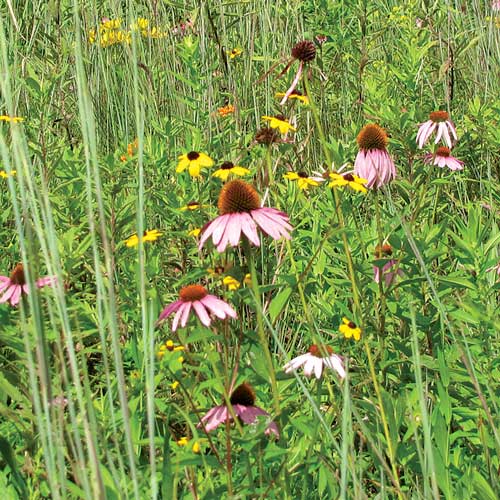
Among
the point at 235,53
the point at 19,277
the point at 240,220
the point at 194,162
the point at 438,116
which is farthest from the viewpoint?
the point at 235,53

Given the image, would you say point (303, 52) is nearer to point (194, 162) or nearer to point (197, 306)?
point (194, 162)

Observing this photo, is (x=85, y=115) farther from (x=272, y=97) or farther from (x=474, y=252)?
(x=272, y=97)

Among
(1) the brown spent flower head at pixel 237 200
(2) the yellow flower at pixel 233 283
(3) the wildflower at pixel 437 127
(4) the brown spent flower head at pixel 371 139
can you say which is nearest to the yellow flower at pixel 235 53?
(3) the wildflower at pixel 437 127

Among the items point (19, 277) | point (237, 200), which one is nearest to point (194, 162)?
point (19, 277)

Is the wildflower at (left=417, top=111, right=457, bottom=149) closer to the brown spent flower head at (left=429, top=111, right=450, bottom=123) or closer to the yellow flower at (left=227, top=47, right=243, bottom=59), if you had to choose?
the brown spent flower head at (left=429, top=111, right=450, bottom=123)

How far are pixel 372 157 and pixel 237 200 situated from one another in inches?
18.3

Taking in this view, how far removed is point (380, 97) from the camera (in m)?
A: 2.11

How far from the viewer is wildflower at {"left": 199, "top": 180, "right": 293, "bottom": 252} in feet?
3.07

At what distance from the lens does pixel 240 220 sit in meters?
0.97

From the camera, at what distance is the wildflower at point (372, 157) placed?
1383 millimetres

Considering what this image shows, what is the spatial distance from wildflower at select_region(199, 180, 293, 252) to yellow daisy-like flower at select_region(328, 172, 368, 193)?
0.71ft

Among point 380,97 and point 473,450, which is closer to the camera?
point 473,450

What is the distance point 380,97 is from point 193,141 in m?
0.50

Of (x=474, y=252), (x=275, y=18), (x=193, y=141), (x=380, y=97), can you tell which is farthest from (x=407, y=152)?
(x=275, y=18)
